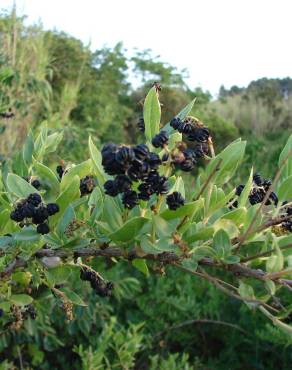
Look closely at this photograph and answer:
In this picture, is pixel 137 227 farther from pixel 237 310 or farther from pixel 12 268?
pixel 237 310

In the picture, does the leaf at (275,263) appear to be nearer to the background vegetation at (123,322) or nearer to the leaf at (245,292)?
the leaf at (245,292)

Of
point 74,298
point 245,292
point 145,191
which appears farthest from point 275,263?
point 74,298

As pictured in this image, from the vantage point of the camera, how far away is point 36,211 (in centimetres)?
80

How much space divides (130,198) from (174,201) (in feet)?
0.18

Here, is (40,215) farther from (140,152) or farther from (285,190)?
(285,190)

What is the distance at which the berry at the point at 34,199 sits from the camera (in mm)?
811

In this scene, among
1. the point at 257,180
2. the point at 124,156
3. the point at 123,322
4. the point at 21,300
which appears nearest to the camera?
the point at 124,156

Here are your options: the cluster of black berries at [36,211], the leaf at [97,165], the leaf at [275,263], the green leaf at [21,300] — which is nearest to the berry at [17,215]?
the cluster of black berries at [36,211]

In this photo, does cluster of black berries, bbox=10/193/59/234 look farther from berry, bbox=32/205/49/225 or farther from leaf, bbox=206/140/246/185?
leaf, bbox=206/140/246/185

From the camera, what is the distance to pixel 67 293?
40.2 inches

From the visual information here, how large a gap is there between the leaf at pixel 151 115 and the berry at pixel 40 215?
0.57ft

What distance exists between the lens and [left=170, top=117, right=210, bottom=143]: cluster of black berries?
32.8 inches

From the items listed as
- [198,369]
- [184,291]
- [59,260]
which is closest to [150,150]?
[59,260]

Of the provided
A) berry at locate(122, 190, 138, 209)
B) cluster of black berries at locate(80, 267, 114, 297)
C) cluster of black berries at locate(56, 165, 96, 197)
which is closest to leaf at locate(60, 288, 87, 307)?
cluster of black berries at locate(80, 267, 114, 297)
